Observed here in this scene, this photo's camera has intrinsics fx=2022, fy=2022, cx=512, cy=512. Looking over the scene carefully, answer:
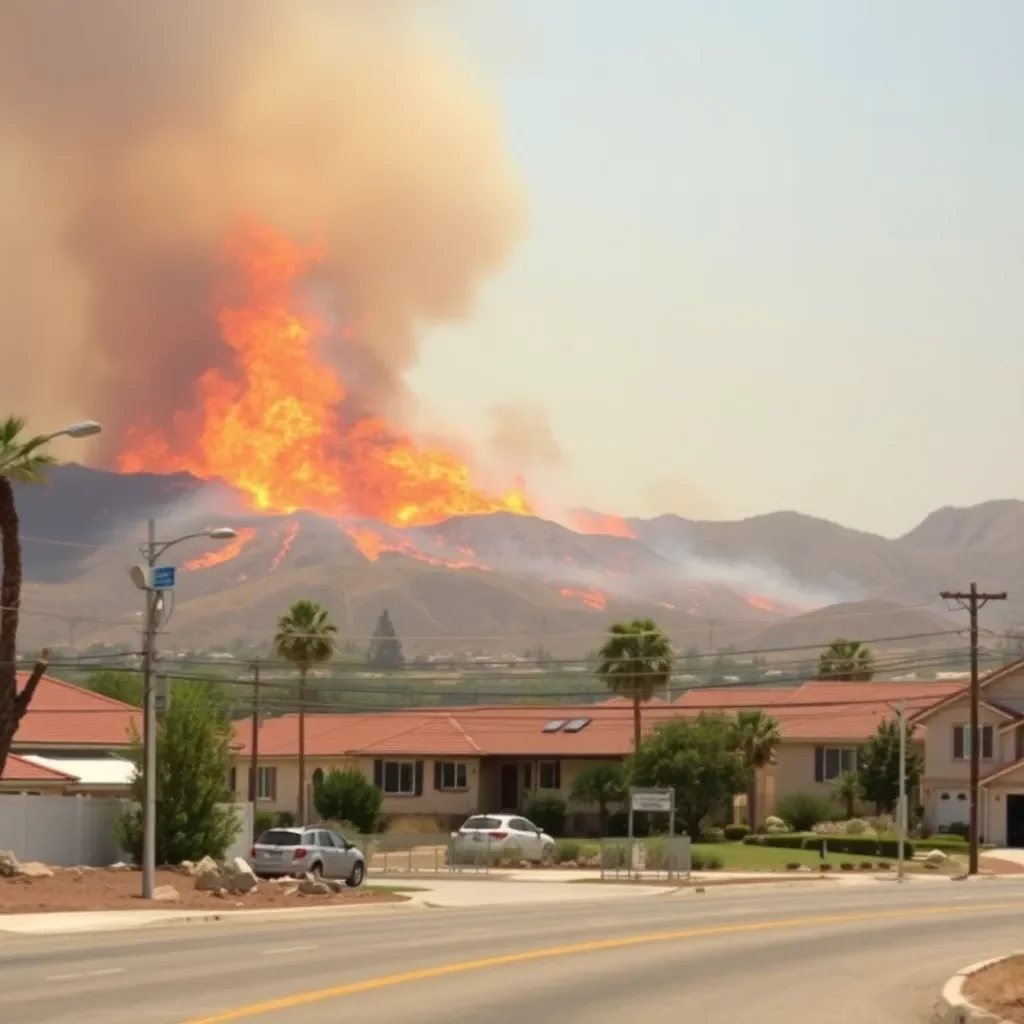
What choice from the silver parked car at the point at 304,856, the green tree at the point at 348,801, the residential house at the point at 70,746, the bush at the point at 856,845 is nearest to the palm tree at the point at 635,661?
the green tree at the point at 348,801

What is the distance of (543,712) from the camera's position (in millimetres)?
107500

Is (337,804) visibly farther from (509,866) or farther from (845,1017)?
(845,1017)

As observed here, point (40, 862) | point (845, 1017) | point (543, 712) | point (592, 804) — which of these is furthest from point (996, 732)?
point (845, 1017)

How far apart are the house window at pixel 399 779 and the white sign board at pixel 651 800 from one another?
1377 inches

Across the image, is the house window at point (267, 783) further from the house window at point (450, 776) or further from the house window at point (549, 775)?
the house window at point (549, 775)

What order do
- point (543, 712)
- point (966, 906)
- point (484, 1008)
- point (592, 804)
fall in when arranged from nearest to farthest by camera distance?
1. point (484, 1008)
2. point (966, 906)
3. point (592, 804)
4. point (543, 712)

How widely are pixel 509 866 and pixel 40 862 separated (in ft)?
81.9

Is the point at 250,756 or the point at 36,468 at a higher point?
the point at 36,468

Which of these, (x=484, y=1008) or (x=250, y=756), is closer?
(x=484, y=1008)

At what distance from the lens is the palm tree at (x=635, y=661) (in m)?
101

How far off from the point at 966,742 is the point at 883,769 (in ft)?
15.5

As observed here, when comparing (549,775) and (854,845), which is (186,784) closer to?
(854,845)

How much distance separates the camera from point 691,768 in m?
83.8

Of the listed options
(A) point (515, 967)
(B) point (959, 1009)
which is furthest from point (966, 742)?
(B) point (959, 1009)
